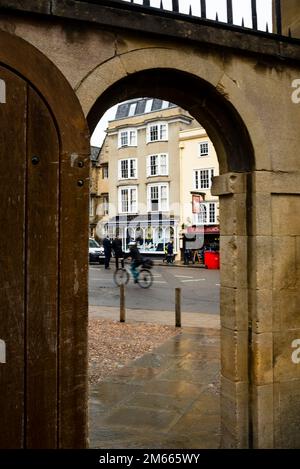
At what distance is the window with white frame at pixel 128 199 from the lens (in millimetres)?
35031

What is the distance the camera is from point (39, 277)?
196 cm

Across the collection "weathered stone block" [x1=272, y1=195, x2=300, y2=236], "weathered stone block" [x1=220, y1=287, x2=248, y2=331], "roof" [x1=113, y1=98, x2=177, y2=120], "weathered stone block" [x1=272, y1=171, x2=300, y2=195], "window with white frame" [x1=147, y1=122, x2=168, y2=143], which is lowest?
"weathered stone block" [x1=220, y1=287, x2=248, y2=331]

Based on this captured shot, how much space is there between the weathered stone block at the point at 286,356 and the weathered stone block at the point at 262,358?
53 mm

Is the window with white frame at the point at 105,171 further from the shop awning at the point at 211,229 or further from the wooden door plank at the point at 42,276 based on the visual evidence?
the wooden door plank at the point at 42,276

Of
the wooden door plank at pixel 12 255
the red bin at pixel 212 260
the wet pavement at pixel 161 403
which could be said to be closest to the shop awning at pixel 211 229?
the red bin at pixel 212 260

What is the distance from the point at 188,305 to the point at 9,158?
998 centimetres

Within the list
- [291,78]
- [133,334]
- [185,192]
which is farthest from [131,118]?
[291,78]

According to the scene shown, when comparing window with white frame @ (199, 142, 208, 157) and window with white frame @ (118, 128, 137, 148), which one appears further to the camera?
window with white frame @ (118, 128, 137, 148)

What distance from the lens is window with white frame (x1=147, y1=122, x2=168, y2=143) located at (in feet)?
108

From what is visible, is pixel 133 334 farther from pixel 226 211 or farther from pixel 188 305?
pixel 226 211

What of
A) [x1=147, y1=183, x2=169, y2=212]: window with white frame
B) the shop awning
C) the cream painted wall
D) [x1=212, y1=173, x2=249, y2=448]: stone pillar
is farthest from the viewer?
[x1=147, y1=183, x2=169, y2=212]: window with white frame

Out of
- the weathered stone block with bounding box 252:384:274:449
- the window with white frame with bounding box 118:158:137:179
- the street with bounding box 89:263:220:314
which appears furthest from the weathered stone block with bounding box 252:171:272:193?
the window with white frame with bounding box 118:158:137:179

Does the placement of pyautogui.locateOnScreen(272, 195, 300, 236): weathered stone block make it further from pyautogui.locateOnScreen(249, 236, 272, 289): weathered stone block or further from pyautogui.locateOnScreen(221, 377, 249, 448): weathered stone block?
pyautogui.locateOnScreen(221, 377, 249, 448): weathered stone block

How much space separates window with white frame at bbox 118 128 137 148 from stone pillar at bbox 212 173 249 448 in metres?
32.8
